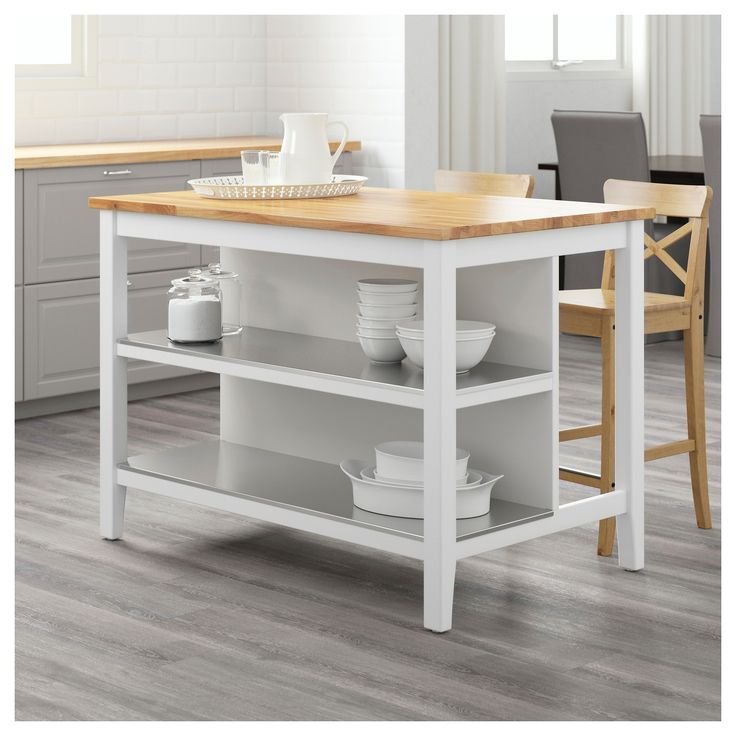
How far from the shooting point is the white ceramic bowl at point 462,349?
110 inches

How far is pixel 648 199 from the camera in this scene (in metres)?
3.39

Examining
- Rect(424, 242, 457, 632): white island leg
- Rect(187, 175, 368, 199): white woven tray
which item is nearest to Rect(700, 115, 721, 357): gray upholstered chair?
Rect(187, 175, 368, 199): white woven tray

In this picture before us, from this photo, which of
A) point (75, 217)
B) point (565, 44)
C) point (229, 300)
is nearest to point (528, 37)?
point (565, 44)

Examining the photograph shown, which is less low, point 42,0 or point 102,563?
point 42,0

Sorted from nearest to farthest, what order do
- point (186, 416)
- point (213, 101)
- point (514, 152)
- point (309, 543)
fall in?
point (309, 543)
point (186, 416)
point (213, 101)
point (514, 152)

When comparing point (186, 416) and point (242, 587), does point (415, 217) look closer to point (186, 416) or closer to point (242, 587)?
point (242, 587)

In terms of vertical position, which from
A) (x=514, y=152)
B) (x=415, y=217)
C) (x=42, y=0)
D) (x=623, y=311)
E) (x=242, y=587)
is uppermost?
(x=42, y=0)

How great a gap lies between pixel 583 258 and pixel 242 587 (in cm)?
341

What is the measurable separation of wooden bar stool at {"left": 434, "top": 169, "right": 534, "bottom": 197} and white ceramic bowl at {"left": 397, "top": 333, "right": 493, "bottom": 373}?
885mm

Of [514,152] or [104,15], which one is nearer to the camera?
[104,15]

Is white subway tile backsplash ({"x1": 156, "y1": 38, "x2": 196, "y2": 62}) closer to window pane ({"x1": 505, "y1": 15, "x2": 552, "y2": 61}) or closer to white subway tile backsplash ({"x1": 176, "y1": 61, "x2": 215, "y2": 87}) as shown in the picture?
white subway tile backsplash ({"x1": 176, "y1": 61, "x2": 215, "y2": 87})

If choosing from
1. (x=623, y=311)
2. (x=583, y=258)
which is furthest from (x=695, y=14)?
(x=623, y=311)

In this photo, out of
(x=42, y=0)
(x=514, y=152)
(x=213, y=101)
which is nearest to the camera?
(x=42, y=0)

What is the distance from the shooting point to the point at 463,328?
2.91m
